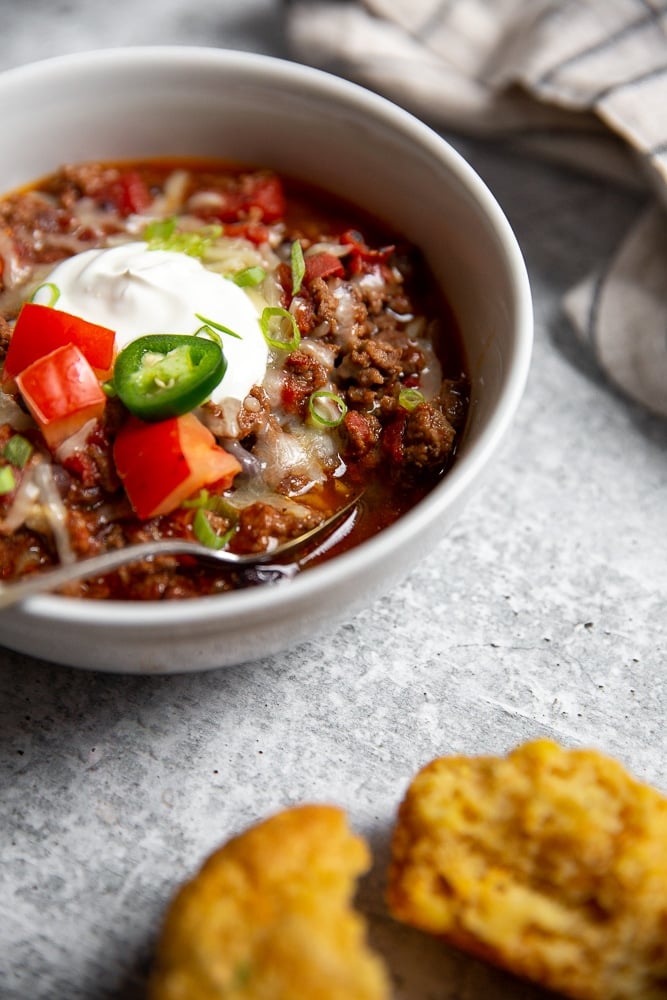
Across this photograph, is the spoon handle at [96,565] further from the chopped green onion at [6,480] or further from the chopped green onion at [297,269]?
the chopped green onion at [297,269]

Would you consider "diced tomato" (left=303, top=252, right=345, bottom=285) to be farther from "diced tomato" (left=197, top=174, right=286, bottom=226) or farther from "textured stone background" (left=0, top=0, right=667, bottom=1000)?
"textured stone background" (left=0, top=0, right=667, bottom=1000)

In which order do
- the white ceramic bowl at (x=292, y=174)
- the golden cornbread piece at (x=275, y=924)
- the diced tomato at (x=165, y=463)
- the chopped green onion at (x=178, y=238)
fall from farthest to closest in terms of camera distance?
the chopped green onion at (x=178, y=238) → the diced tomato at (x=165, y=463) → the white ceramic bowl at (x=292, y=174) → the golden cornbread piece at (x=275, y=924)

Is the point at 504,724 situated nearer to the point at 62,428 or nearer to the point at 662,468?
the point at 662,468

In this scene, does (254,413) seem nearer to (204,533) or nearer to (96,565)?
(204,533)

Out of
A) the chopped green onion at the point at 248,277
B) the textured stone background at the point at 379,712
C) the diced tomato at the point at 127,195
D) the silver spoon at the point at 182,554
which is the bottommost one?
the textured stone background at the point at 379,712

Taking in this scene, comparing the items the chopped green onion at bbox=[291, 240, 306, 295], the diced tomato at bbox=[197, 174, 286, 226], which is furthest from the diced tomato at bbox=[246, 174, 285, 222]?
the chopped green onion at bbox=[291, 240, 306, 295]

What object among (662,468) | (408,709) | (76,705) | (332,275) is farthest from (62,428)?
(662,468)

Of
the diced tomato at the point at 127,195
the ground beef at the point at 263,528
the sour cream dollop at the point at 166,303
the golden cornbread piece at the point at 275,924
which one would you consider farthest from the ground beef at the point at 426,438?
the diced tomato at the point at 127,195
